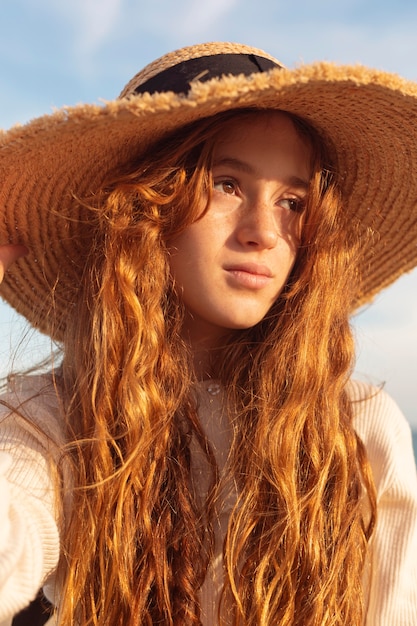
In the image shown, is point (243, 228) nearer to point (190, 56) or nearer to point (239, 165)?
point (239, 165)

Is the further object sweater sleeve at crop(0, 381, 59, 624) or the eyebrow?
the eyebrow

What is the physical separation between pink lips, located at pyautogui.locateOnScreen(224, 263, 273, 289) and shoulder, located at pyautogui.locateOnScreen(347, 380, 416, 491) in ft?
1.40

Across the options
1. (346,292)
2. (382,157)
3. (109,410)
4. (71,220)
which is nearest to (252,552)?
(109,410)

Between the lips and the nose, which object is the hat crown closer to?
the nose

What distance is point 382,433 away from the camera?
198 cm

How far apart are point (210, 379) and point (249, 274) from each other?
14.4 inches

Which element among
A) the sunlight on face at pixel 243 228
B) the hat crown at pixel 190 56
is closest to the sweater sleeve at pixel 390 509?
the sunlight on face at pixel 243 228

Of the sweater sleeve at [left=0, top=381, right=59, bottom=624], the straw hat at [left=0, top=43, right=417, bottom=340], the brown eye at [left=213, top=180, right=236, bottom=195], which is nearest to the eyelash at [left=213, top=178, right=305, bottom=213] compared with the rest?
the brown eye at [left=213, top=180, right=236, bottom=195]

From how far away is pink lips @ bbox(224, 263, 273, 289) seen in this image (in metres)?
1.84

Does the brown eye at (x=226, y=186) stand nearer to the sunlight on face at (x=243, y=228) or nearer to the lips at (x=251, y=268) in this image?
the sunlight on face at (x=243, y=228)

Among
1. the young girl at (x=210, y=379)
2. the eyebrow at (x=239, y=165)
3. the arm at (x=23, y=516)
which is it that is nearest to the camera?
the arm at (x=23, y=516)

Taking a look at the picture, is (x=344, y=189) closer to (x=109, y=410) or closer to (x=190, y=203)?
(x=190, y=203)

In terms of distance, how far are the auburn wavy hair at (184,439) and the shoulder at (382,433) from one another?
39 mm

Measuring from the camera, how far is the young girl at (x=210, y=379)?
1754 millimetres
